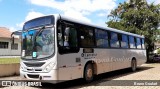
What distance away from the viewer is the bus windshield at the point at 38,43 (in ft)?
28.6

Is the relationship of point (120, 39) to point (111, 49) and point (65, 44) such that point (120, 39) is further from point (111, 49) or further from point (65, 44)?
point (65, 44)

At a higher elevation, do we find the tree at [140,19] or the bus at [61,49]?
the tree at [140,19]

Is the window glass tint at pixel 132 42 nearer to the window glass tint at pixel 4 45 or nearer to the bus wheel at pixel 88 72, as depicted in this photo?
the bus wheel at pixel 88 72

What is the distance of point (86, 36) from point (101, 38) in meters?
1.64

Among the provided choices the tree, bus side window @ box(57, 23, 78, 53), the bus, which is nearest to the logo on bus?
the bus

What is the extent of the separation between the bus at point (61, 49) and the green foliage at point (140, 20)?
60.3ft

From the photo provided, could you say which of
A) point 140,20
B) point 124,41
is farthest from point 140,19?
point 124,41

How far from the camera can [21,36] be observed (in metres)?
10.2

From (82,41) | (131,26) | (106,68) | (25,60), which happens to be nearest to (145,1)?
(131,26)

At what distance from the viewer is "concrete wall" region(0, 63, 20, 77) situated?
12.9 m

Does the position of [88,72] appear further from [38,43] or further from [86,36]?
[38,43]

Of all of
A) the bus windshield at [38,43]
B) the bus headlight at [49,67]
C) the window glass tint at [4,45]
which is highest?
the window glass tint at [4,45]

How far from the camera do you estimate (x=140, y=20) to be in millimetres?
29891

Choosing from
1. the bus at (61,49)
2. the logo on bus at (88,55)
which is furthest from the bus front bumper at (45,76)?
the logo on bus at (88,55)
